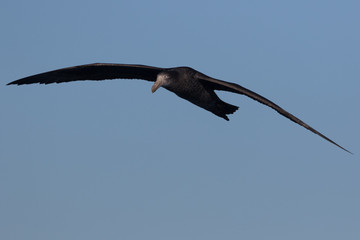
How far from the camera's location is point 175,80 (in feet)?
39.3

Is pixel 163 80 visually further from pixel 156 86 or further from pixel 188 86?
pixel 188 86

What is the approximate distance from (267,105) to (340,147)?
189 centimetres

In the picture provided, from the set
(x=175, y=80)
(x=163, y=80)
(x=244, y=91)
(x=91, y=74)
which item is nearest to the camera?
(x=244, y=91)

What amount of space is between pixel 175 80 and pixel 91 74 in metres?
2.37

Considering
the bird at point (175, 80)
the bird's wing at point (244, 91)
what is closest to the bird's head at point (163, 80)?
the bird at point (175, 80)

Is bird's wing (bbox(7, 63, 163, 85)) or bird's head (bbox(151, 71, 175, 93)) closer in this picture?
bird's head (bbox(151, 71, 175, 93))

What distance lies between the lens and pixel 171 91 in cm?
1226

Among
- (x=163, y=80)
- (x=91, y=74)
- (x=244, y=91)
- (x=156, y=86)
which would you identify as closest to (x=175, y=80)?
(x=163, y=80)

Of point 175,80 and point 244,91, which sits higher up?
point 244,91

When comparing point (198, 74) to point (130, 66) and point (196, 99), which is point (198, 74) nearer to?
point (196, 99)

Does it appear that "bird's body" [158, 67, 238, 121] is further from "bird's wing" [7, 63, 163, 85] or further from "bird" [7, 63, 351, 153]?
"bird's wing" [7, 63, 163, 85]

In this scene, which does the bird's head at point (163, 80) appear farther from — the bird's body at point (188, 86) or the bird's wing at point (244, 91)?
the bird's wing at point (244, 91)

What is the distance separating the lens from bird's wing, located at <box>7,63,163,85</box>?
13117 millimetres

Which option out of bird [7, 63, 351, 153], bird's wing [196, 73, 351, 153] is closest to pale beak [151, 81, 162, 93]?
bird [7, 63, 351, 153]
